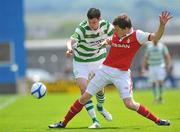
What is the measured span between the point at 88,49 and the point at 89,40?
217 millimetres

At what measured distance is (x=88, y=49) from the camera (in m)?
15.7

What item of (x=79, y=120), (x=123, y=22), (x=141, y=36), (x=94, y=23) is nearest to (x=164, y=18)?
(x=141, y=36)

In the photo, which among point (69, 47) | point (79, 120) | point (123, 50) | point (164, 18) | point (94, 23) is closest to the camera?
point (164, 18)

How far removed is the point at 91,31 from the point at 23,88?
935 inches

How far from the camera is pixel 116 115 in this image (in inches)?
765

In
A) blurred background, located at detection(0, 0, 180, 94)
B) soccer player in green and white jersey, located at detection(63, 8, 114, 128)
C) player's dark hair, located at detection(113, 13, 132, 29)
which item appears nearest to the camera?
player's dark hair, located at detection(113, 13, 132, 29)

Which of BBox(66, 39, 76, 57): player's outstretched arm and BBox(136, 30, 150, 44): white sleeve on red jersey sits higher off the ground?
BBox(136, 30, 150, 44): white sleeve on red jersey

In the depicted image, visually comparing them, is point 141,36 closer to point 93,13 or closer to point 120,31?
point 120,31

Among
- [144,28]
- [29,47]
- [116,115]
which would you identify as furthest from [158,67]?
[29,47]

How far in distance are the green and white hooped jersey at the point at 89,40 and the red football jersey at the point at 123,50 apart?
31.6 inches

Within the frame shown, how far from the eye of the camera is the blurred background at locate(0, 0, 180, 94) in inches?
1587

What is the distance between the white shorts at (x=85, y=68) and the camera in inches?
617

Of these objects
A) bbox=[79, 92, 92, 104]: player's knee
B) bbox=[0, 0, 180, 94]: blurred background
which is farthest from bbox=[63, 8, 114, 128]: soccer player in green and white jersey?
bbox=[0, 0, 180, 94]: blurred background

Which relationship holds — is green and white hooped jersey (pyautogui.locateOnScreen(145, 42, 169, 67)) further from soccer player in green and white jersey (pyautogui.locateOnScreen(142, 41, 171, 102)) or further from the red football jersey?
the red football jersey
